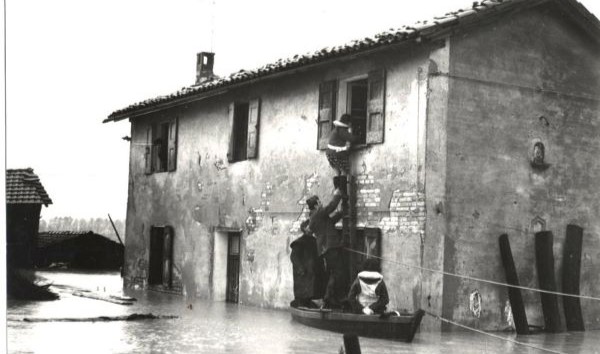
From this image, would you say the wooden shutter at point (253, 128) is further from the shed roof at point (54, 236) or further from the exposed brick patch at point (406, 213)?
the shed roof at point (54, 236)

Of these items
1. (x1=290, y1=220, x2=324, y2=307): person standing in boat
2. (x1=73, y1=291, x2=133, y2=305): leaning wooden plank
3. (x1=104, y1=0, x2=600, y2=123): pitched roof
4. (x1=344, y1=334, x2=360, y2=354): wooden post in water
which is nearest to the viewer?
(x1=344, y1=334, x2=360, y2=354): wooden post in water

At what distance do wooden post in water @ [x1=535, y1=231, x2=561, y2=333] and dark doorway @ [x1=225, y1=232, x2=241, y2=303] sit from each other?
6889 mm

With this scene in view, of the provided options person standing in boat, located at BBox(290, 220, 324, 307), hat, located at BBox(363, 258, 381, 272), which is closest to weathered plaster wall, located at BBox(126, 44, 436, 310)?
hat, located at BBox(363, 258, 381, 272)

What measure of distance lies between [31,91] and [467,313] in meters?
7.82

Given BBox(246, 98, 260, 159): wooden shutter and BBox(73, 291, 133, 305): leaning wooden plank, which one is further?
BBox(73, 291, 133, 305): leaning wooden plank

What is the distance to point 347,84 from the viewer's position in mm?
16219

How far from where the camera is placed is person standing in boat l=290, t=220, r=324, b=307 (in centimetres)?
1524

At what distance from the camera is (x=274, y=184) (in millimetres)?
18094

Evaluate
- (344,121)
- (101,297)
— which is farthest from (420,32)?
(101,297)

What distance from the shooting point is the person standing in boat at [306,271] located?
50.0 ft

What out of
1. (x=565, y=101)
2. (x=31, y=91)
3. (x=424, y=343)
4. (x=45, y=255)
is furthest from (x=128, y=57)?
(x=45, y=255)

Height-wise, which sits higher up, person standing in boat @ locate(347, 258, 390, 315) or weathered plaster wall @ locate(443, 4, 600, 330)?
weathered plaster wall @ locate(443, 4, 600, 330)

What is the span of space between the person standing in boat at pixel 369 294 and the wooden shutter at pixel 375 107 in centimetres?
288

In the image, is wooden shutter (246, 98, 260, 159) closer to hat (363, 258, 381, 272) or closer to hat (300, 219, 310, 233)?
hat (300, 219, 310, 233)
